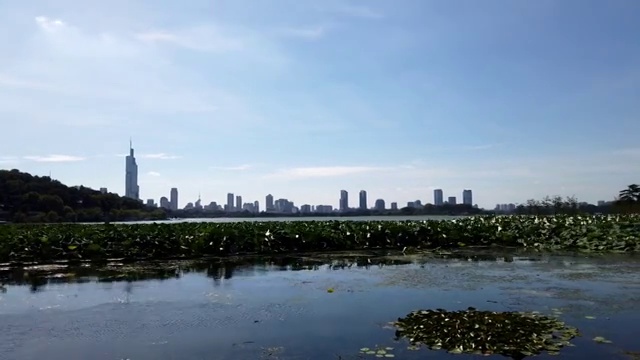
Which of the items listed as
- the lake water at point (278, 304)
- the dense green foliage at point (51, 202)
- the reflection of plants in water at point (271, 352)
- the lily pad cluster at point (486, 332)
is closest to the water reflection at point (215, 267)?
the lake water at point (278, 304)

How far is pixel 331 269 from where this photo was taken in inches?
682

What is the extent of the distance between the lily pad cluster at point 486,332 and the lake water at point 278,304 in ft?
0.89

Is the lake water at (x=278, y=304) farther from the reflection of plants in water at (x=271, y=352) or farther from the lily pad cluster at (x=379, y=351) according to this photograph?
the lily pad cluster at (x=379, y=351)

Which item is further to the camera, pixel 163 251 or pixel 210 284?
pixel 163 251

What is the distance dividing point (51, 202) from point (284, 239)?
53.9 meters

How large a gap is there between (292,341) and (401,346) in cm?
166

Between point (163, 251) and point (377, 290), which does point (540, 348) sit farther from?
point (163, 251)

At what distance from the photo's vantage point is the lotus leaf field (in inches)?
806

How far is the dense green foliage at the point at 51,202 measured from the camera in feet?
215

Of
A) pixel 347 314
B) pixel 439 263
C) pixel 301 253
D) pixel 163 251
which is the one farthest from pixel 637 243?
pixel 163 251

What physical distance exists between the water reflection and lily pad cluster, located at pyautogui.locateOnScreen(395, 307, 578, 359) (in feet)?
24.3

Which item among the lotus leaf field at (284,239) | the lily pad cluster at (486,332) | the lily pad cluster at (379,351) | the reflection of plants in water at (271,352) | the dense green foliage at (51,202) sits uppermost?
the dense green foliage at (51,202)

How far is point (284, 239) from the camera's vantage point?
80.5 ft

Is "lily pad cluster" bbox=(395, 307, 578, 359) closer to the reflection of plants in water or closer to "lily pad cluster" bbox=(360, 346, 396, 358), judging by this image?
"lily pad cluster" bbox=(360, 346, 396, 358)
